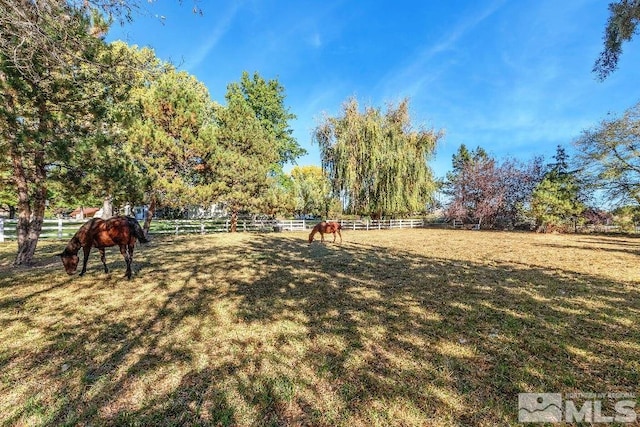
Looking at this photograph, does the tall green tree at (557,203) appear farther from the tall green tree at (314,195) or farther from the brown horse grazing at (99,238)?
the brown horse grazing at (99,238)

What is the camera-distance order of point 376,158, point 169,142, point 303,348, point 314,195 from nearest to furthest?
point 303,348 → point 169,142 → point 376,158 → point 314,195

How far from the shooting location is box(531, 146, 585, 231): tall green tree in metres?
24.4

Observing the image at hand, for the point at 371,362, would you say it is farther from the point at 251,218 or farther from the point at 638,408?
the point at 251,218

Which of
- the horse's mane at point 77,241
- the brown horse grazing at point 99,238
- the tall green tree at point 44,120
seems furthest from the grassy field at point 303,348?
the tall green tree at point 44,120

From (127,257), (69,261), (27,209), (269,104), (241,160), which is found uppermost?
(269,104)

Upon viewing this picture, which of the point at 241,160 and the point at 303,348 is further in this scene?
the point at 241,160

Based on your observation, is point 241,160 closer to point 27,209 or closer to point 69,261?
point 27,209

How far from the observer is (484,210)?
29.4 m

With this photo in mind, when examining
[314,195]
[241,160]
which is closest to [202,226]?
[241,160]

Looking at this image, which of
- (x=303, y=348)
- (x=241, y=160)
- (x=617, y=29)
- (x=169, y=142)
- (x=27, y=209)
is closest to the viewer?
(x=303, y=348)

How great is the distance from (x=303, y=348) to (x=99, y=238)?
231 inches

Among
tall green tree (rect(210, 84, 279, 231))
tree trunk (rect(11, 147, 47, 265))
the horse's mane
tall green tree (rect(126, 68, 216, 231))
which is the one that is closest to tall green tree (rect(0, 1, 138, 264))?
tree trunk (rect(11, 147, 47, 265))

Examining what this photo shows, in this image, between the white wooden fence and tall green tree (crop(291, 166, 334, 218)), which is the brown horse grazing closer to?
the white wooden fence

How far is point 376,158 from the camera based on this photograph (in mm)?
23922
